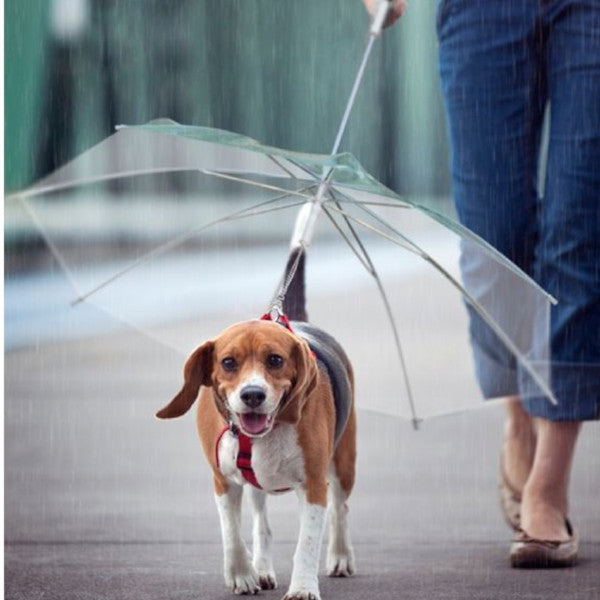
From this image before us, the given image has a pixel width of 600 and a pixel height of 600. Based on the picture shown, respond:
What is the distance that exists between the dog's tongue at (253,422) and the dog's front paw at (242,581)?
0.53 m

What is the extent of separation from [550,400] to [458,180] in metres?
0.65

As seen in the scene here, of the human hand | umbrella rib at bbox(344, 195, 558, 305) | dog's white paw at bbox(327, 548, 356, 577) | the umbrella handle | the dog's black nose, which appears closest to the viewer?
the dog's black nose

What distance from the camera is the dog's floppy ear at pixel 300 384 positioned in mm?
3291

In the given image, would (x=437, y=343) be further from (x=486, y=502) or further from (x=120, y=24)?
(x=120, y=24)

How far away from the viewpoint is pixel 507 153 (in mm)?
4449

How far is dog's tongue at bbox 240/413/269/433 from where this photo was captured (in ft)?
10.6

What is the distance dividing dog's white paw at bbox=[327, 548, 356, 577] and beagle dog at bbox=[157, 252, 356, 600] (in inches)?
8.5

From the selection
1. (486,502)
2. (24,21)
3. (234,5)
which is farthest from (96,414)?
(234,5)

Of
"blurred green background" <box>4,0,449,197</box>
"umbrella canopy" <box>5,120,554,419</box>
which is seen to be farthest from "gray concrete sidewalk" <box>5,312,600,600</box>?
"blurred green background" <box>4,0,449,197</box>

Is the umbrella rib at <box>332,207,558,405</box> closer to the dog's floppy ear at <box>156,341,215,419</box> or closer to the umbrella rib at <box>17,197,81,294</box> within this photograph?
the dog's floppy ear at <box>156,341,215,419</box>

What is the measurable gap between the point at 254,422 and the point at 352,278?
1432mm

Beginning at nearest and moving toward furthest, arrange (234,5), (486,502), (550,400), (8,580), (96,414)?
(8,580) → (550,400) → (486,502) → (96,414) → (234,5)

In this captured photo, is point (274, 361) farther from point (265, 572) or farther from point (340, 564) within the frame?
point (340, 564)

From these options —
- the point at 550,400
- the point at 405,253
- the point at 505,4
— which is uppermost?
the point at 505,4
